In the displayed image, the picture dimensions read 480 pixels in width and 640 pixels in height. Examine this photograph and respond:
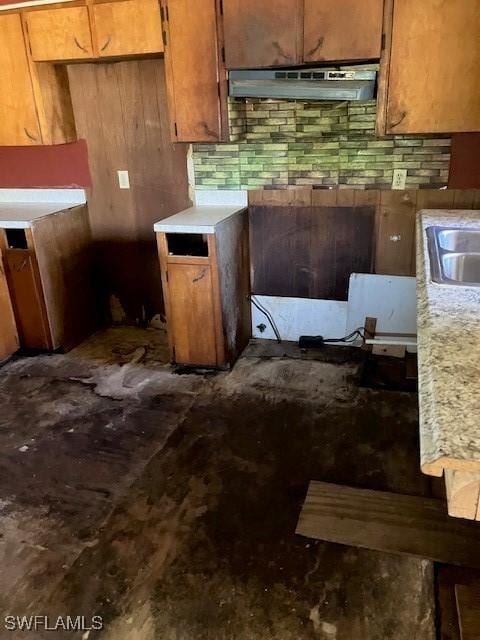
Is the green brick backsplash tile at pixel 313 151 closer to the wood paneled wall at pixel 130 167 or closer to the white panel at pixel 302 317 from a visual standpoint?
the wood paneled wall at pixel 130 167

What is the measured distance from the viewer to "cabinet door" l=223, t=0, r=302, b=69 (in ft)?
8.38

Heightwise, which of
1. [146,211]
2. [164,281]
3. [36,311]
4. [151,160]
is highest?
[151,160]

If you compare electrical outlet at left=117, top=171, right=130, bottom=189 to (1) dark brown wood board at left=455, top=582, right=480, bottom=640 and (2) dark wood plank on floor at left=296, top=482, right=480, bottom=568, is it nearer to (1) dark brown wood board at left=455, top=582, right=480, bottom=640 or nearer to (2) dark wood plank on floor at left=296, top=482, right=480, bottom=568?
(2) dark wood plank on floor at left=296, top=482, right=480, bottom=568

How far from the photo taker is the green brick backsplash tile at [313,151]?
9.50ft

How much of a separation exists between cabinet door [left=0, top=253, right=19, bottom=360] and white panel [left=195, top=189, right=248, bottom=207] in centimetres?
137

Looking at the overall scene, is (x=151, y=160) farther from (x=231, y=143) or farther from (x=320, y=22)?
(x=320, y=22)

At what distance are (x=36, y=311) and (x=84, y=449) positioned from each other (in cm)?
123

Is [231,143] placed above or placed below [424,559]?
above

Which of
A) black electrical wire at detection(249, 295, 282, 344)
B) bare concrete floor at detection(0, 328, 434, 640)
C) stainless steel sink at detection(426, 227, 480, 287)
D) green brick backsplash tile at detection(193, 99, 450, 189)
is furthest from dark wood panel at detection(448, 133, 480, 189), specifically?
black electrical wire at detection(249, 295, 282, 344)

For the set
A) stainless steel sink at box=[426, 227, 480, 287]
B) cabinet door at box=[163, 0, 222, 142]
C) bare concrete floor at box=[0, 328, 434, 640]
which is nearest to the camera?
bare concrete floor at box=[0, 328, 434, 640]

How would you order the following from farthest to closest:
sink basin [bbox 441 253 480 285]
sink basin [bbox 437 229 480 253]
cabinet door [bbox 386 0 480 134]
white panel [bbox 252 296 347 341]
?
white panel [bbox 252 296 347 341] < cabinet door [bbox 386 0 480 134] < sink basin [bbox 437 229 480 253] < sink basin [bbox 441 253 480 285]

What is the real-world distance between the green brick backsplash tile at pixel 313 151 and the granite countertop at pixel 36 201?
1.00 meters

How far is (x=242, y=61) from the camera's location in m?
2.68

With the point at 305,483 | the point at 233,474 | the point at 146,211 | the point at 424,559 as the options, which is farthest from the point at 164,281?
the point at 424,559
